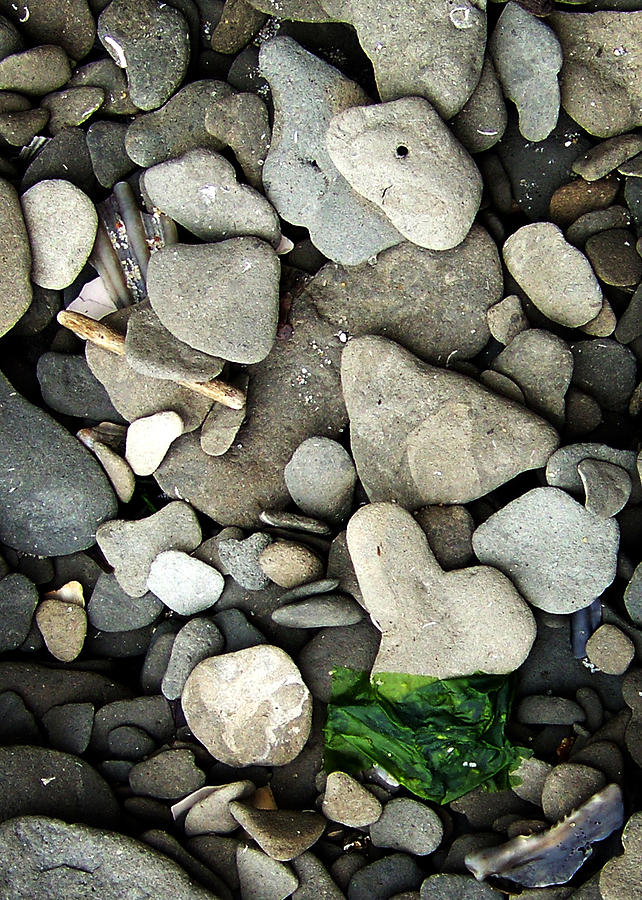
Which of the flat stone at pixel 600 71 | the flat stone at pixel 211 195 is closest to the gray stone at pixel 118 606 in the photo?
the flat stone at pixel 211 195

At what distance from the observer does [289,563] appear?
2.78 metres

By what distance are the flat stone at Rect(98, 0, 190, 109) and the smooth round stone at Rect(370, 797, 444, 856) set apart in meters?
2.56

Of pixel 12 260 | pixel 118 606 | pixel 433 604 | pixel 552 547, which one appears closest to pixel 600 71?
pixel 552 547

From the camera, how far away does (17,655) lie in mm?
3025

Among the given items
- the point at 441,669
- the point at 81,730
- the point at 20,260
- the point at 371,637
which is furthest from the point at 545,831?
the point at 20,260

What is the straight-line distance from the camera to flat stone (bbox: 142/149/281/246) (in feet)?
9.24

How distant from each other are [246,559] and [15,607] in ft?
2.81

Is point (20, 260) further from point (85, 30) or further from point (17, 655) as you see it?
point (17, 655)

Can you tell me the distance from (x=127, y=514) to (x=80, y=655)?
1.77ft

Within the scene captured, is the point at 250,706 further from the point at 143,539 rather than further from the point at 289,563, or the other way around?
the point at 143,539

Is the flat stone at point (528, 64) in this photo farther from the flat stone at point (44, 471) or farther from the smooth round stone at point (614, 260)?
the flat stone at point (44, 471)

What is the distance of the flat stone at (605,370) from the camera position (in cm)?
277

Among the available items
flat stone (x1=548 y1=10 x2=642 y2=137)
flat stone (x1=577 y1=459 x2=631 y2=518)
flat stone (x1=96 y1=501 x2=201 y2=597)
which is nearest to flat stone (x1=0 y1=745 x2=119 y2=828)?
flat stone (x1=96 y1=501 x2=201 y2=597)

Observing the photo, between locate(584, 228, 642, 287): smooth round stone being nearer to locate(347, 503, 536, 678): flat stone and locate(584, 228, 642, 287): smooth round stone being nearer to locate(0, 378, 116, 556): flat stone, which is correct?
locate(347, 503, 536, 678): flat stone
